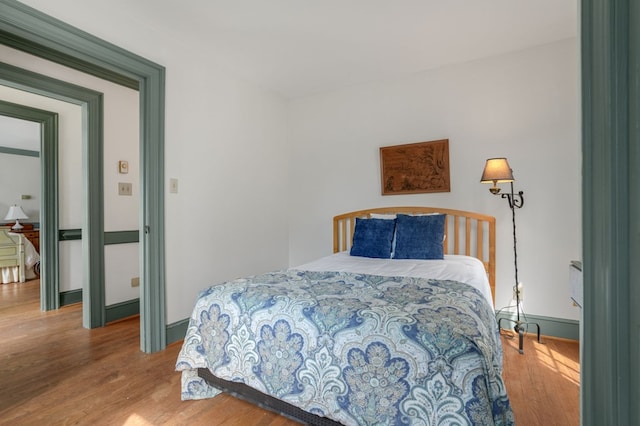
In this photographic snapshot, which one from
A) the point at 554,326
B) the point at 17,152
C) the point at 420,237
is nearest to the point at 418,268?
the point at 420,237

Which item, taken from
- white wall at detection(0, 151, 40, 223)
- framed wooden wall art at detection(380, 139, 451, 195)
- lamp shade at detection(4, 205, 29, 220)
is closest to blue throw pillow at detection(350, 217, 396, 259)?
framed wooden wall art at detection(380, 139, 451, 195)

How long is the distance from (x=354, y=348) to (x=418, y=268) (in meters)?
1.20

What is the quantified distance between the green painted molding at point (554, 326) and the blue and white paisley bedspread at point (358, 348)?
1422mm

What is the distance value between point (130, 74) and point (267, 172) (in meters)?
1.66

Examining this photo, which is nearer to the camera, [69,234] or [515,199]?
[515,199]

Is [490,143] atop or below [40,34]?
below

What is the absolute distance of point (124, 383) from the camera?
6.28 ft

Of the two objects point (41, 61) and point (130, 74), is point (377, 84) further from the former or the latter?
point (41, 61)

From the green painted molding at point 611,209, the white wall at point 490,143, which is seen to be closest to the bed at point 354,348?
the green painted molding at point 611,209

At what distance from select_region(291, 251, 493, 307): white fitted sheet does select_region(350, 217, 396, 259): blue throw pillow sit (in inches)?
2.9

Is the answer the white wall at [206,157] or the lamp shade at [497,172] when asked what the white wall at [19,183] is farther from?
the lamp shade at [497,172]

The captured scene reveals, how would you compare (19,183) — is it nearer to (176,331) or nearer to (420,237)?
(176,331)

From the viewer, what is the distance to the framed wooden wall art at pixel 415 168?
9.90 ft

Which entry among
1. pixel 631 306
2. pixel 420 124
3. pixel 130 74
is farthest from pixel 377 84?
pixel 631 306
